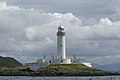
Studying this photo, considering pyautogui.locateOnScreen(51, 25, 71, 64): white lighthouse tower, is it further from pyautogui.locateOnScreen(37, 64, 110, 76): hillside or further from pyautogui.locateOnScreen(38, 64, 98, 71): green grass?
pyautogui.locateOnScreen(37, 64, 110, 76): hillside

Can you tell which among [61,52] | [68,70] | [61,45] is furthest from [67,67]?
[61,45]

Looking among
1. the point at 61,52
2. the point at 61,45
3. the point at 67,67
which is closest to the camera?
the point at 67,67

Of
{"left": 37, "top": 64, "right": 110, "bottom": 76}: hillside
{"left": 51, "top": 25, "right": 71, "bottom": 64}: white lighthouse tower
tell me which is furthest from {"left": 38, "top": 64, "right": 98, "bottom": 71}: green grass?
{"left": 51, "top": 25, "right": 71, "bottom": 64}: white lighthouse tower

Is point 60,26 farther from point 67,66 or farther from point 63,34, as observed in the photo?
point 67,66

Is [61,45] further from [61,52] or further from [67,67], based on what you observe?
[67,67]

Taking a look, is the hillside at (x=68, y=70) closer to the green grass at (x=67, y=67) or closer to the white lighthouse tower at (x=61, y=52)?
the green grass at (x=67, y=67)

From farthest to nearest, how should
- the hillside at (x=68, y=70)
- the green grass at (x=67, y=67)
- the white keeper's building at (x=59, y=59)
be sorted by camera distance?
the white keeper's building at (x=59, y=59)
the green grass at (x=67, y=67)
the hillside at (x=68, y=70)

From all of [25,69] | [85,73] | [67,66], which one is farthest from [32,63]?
[85,73]

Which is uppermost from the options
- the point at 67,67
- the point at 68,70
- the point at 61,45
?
the point at 61,45

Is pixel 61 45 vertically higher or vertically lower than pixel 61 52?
higher

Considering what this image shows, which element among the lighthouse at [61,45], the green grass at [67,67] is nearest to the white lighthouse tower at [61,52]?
the lighthouse at [61,45]

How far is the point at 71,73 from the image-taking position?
141 m

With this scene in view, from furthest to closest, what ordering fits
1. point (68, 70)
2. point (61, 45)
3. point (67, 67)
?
point (61, 45), point (67, 67), point (68, 70)

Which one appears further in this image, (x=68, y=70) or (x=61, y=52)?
(x=61, y=52)
